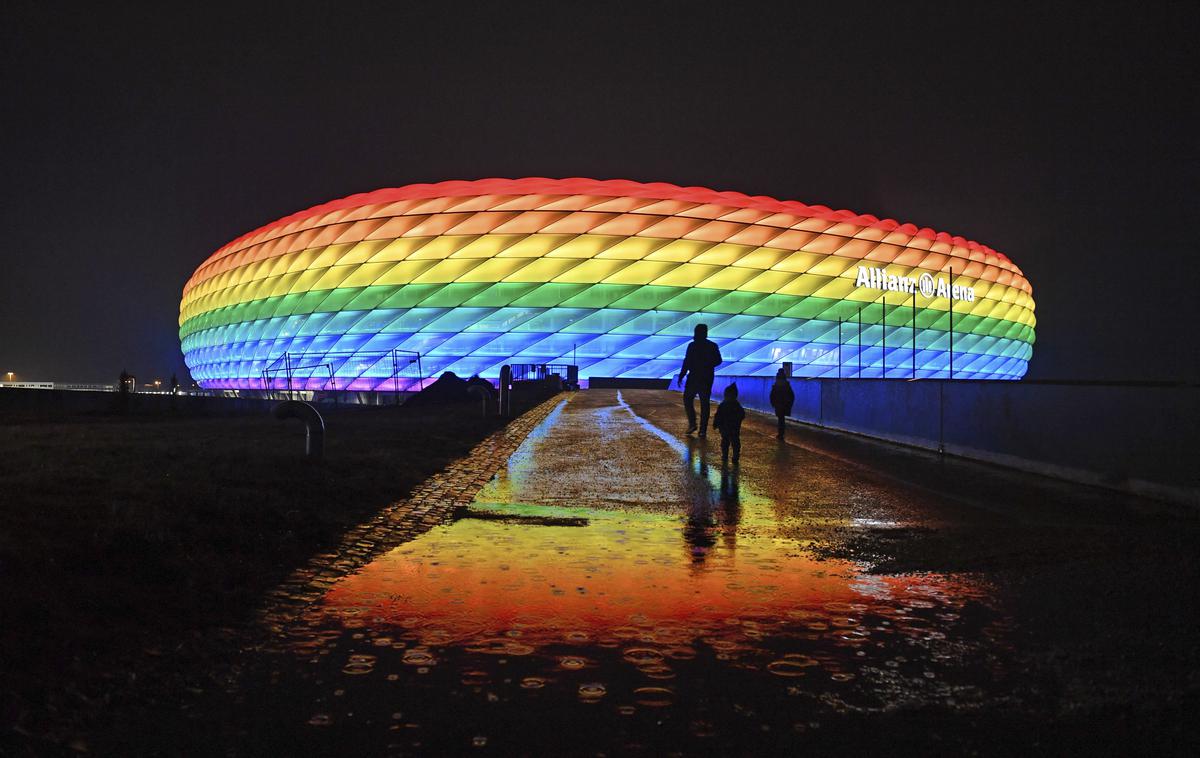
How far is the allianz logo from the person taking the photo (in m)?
53.7

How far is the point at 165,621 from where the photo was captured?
12.4 feet

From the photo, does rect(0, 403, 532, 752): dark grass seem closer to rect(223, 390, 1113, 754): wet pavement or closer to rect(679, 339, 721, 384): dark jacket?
rect(223, 390, 1113, 754): wet pavement

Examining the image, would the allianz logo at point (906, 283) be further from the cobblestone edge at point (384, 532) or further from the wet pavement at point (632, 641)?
the wet pavement at point (632, 641)

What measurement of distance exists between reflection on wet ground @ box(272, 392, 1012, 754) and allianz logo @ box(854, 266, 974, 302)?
161ft

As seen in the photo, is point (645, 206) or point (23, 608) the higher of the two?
point (645, 206)

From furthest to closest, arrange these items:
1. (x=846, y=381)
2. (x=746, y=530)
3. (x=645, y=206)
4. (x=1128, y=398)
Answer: (x=645, y=206), (x=846, y=381), (x=1128, y=398), (x=746, y=530)

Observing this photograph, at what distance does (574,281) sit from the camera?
163 ft

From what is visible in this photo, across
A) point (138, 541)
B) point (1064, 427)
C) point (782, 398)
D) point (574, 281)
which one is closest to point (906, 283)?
point (574, 281)

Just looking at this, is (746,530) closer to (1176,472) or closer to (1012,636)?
(1012,636)

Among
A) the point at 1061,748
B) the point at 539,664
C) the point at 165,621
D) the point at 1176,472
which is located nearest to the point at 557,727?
the point at 539,664

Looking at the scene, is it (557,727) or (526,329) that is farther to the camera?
(526,329)

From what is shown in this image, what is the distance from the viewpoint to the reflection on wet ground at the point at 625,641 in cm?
278

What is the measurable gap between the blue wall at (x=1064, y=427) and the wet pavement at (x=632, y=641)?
2263 mm

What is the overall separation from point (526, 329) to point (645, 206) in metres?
8.69
